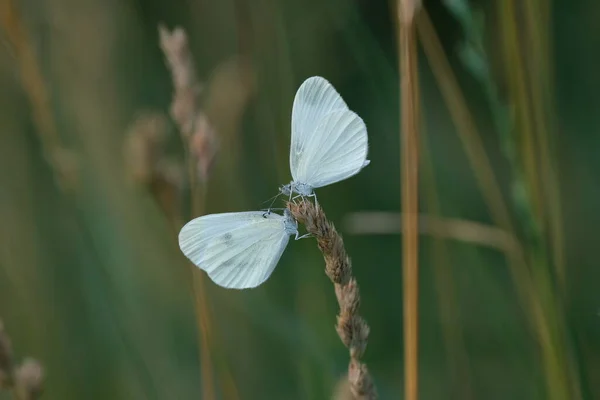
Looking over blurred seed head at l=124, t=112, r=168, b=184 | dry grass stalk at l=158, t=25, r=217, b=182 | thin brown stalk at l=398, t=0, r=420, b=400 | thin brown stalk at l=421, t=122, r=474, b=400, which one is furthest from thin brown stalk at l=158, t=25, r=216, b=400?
thin brown stalk at l=421, t=122, r=474, b=400

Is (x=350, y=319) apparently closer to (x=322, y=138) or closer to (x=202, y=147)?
(x=322, y=138)

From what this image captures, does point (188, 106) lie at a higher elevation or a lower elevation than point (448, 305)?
higher

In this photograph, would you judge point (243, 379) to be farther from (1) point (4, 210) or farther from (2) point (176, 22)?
(2) point (176, 22)

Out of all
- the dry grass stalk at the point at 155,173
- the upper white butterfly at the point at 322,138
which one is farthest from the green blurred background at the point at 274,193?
the upper white butterfly at the point at 322,138

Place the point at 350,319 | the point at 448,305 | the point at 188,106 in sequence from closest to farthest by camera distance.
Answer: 1. the point at 350,319
2. the point at 188,106
3. the point at 448,305

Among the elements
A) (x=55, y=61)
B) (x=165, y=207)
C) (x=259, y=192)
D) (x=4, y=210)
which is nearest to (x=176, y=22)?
(x=55, y=61)

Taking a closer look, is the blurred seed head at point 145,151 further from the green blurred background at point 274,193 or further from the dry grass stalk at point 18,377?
the dry grass stalk at point 18,377

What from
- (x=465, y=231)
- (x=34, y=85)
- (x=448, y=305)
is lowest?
(x=448, y=305)

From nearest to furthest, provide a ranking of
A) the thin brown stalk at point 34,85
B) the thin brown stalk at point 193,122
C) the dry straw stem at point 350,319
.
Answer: the dry straw stem at point 350,319
the thin brown stalk at point 193,122
the thin brown stalk at point 34,85

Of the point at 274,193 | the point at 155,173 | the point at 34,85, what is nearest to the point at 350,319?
the point at 155,173
